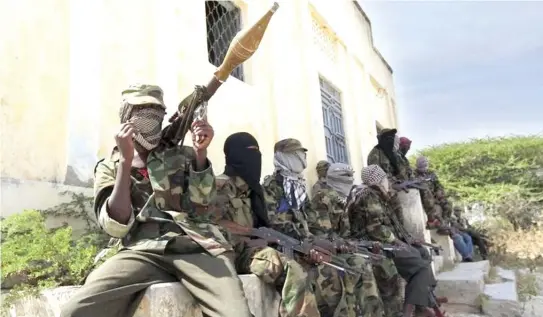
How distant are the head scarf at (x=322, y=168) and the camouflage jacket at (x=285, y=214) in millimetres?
1460

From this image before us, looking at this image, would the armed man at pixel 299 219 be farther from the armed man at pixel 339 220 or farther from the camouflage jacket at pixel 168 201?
the camouflage jacket at pixel 168 201

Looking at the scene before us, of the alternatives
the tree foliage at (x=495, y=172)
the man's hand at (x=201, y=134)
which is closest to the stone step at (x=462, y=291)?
the man's hand at (x=201, y=134)

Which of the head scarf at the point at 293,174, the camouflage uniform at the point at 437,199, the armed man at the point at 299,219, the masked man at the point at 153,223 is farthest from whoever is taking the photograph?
the camouflage uniform at the point at 437,199

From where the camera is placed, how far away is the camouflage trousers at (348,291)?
3482 mm

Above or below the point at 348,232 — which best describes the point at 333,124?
above

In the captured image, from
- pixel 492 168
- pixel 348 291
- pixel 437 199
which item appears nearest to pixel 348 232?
pixel 348 291

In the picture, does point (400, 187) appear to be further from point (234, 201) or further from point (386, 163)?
point (234, 201)

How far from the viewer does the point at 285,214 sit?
408cm

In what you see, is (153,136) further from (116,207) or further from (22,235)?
(22,235)

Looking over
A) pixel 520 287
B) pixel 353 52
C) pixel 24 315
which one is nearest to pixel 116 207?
pixel 24 315

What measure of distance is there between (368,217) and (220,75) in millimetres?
2925

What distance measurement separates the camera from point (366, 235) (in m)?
4.75

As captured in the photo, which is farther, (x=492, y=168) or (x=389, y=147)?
(x=492, y=168)

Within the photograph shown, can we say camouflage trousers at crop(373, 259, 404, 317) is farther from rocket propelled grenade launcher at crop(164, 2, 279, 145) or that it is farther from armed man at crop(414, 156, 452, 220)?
armed man at crop(414, 156, 452, 220)
